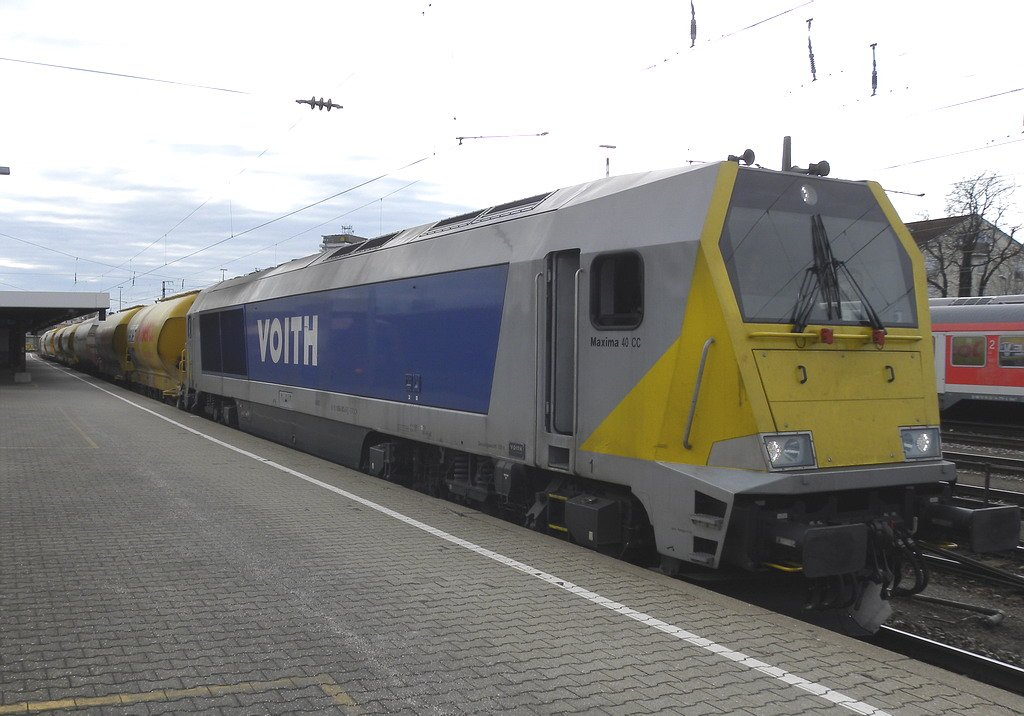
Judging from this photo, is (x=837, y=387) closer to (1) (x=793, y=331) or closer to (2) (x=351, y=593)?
(1) (x=793, y=331)

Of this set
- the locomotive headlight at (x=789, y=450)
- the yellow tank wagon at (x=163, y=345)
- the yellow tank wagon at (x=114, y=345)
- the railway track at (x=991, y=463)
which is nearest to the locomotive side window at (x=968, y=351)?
the railway track at (x=991, y=463)

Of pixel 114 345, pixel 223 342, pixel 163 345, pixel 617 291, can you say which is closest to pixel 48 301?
pixel 114 345

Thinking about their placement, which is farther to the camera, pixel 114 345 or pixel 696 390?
pixel 114 345

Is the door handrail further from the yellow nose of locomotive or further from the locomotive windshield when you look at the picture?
the locomotive windshield

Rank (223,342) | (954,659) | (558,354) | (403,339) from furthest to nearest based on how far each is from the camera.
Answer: (223,342)
(403,339)
(558,354)
(954,659)

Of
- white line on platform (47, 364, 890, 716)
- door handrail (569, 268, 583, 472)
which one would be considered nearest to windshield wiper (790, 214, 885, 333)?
door handrail (569, 268, 583, 472)

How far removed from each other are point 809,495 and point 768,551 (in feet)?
1.74

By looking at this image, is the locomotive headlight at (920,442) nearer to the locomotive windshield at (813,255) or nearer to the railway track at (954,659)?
the locomotive windshield at (813,255)

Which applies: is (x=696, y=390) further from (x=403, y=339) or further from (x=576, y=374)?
(x=403, y=339)

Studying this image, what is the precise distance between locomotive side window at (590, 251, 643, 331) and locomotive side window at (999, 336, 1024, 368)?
1905cm

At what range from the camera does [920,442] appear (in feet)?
21.3

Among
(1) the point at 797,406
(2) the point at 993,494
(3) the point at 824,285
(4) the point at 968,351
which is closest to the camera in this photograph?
(1) the point at 797,406

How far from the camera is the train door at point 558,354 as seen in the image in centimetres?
744

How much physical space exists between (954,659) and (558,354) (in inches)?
149
